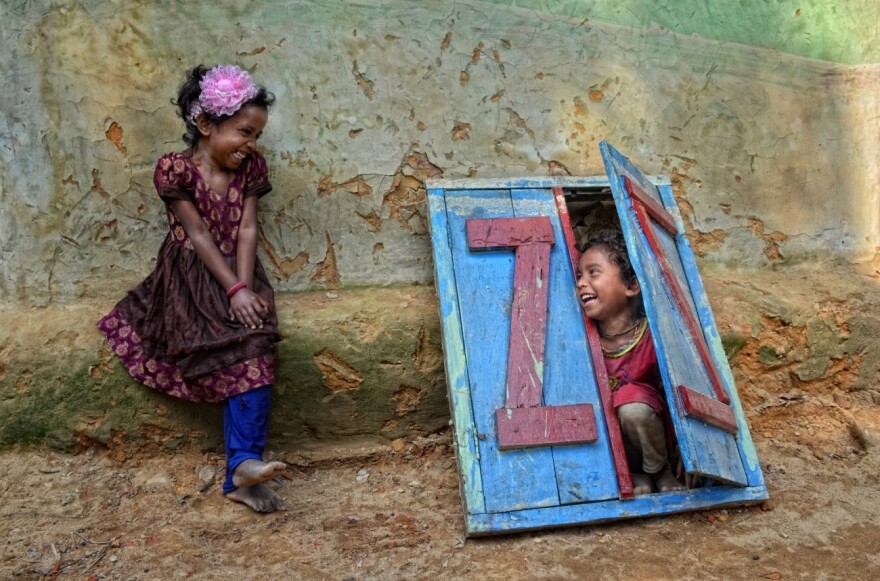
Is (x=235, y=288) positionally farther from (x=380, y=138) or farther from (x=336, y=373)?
(x=380, y=138)

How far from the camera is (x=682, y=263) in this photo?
3.20 m

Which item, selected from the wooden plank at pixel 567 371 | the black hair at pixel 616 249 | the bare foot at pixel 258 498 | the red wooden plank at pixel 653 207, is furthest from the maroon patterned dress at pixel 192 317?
the red wooden plank at pixel 653 207

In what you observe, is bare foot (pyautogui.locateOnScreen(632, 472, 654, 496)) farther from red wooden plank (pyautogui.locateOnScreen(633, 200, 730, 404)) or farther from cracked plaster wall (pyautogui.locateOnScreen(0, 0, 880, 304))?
cracked plaster wall (pyautogui.locateOnScreen(0, 0, 880, 304))

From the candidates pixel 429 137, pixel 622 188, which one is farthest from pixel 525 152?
pixel 622 188

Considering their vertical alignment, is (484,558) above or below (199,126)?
below

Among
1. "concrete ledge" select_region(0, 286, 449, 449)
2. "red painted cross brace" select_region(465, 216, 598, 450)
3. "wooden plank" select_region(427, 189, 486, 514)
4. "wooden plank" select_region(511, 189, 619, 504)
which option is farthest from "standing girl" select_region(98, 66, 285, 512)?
"wooden plank" select_region(511, 189, 619, 504)

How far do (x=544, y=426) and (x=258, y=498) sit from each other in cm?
101

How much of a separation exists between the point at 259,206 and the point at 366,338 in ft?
2.25

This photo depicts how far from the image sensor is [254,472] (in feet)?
8.36

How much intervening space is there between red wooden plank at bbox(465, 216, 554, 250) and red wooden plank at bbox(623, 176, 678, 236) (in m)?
0.36

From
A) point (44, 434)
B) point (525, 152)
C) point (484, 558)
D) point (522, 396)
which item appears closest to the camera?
point (484, 558)

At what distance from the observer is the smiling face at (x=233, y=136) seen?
9.17 ft

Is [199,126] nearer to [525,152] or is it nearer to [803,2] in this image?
[525,152]

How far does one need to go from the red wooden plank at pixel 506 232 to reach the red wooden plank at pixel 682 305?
0.38 m
